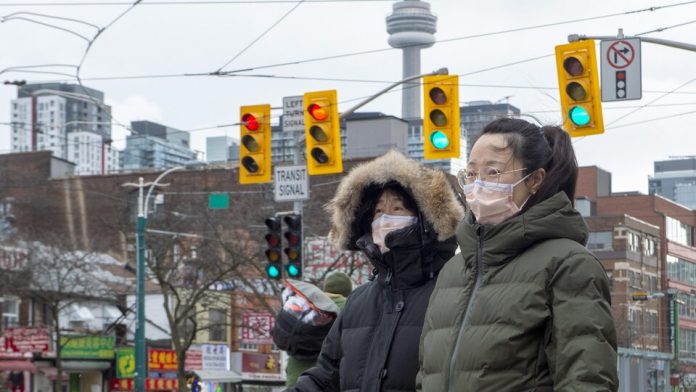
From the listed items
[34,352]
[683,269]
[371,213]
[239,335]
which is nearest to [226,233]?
[34,352]

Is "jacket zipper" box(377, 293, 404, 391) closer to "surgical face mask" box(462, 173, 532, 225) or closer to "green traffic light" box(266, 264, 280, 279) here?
"surgical face mask" box(462, 173, 532, 225)

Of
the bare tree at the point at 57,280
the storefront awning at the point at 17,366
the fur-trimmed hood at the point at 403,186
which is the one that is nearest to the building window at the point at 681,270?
the bare tree at the point at 57,280

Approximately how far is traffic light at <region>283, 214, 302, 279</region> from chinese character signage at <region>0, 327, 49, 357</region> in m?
27.6

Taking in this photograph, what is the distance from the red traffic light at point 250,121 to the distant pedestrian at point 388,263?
52.5ft

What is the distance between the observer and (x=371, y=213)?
19.8 feet

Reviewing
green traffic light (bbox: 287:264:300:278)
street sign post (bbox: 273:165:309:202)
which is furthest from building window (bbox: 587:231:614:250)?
green traffic light (bbox: 287:264:300:278)

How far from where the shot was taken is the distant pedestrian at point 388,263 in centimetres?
546

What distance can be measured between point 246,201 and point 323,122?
93.3ft

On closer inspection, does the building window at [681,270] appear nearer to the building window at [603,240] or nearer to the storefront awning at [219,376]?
the building window at [603,240]

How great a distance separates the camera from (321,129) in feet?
70.1

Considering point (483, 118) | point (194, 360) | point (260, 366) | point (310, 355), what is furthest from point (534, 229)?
point (260, 366)

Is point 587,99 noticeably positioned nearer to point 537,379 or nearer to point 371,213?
point 371,213

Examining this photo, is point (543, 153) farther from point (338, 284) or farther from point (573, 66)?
point (573, 66)

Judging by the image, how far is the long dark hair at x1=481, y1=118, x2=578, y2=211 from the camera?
14.7 feet
